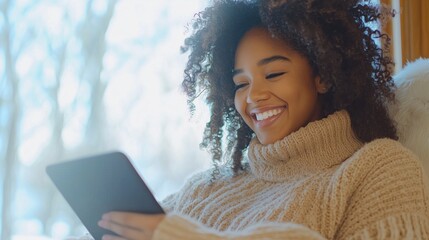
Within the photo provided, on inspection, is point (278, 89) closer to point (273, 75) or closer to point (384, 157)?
point (273, 75)

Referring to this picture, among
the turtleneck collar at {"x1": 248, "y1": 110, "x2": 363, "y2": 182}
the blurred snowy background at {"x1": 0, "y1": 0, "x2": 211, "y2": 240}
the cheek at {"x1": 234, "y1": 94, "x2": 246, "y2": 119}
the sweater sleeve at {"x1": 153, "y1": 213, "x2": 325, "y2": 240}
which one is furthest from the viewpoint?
the blurred snowy background at {"x1": 0, "y1": 0, "x2": 211, "y2": 240}

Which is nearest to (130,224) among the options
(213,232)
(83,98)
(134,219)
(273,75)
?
(134,219)

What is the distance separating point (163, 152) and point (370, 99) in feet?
2.34

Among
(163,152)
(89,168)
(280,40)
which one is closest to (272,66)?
(280,40)

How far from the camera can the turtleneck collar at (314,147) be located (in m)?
1.05

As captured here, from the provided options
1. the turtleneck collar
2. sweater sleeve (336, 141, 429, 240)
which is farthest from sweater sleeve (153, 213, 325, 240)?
the turtleneck collar

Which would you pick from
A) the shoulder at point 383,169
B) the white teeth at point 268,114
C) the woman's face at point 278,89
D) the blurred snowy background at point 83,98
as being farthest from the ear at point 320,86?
the blurred snowy background at point 83,98

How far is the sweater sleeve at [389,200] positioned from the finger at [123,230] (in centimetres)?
33

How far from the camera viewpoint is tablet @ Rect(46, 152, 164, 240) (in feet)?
2.81

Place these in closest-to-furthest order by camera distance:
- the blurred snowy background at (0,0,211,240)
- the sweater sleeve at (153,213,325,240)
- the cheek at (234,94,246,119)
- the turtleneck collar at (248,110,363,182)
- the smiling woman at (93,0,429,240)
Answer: the sweater sleeve at (153,213,325,240) → the smiling woman at (93,0,429,240) → the turtleneck collar at (248,110,363,182) → the cheek at (234,94,246,119) → the blurred snowy background at (0,0,211,240)

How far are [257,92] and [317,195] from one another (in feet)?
0.83

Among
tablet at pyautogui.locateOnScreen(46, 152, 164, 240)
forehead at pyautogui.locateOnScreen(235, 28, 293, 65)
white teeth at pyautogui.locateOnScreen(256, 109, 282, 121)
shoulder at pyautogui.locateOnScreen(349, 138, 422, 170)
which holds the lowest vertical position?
shoulder at pyautogui.locateOnScreen(349, 138, 422, 170)

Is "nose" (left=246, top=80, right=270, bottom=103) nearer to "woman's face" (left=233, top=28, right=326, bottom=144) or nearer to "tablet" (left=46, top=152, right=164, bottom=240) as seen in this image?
"woman's face" (left=233, top=28, right=326, bottom=144)

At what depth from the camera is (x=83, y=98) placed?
157 cm
